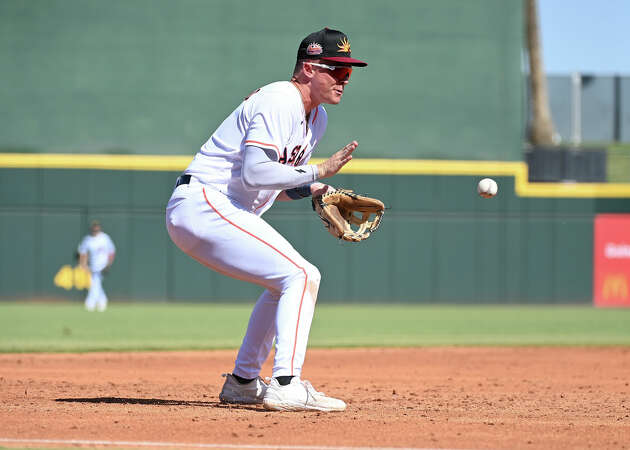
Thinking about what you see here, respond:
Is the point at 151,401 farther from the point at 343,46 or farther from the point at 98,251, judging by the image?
the point at 98,251

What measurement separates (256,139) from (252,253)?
1.89 feet

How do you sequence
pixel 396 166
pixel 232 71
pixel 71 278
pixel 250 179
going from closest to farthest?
pixel 250 179
pixel 71 278
pixel 396 166
pixel 232 71

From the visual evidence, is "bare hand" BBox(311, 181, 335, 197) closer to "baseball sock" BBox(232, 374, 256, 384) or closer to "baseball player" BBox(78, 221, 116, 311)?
"baseball sock" BBox(232, 374, 256, 384)

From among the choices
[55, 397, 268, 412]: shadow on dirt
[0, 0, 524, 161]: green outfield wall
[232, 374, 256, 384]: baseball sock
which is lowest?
[55, 397, 268, 412]: shadow on dirt

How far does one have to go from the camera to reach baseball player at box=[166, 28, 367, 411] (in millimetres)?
4684

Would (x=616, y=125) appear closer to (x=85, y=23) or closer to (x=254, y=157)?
(x=85, y=23)

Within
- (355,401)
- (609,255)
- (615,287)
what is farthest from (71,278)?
(355,401)

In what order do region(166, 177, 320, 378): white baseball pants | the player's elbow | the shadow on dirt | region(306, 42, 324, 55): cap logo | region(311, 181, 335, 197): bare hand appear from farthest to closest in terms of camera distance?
1. the shadow on dirt
2. region(311, 181, 335, 197): bare hand
3. region(306, 42, 324, 55): cap logo
4. region(166, 177, 320, 378): white baseball pants
5. the player's elbow

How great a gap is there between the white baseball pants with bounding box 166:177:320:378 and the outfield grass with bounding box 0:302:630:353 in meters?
5.58

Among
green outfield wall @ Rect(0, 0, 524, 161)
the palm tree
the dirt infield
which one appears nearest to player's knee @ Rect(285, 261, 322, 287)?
the dirt infield

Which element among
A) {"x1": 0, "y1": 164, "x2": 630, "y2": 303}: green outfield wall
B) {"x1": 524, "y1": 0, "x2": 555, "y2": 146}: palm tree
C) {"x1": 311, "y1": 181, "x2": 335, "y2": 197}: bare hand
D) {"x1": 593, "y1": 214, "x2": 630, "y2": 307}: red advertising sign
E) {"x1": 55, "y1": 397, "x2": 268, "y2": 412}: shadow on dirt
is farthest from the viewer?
{"x1": 524, "y1": 0, "x2": 555, "y2": 146}: palm tree

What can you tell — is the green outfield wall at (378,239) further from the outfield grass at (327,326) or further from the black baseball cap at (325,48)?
the black baseball cap at (325,48)

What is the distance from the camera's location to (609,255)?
1944 centimetres

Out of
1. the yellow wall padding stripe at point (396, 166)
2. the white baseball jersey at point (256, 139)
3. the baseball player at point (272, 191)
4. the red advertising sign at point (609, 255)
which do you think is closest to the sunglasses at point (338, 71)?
the baseball player at point (272, 191)
